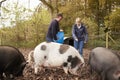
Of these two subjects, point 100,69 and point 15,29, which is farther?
point 15,29

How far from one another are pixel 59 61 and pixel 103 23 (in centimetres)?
1314

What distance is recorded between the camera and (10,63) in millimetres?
9391

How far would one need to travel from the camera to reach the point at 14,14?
23062mm

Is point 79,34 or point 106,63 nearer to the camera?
point 106,63

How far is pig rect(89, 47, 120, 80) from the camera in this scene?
8222mm

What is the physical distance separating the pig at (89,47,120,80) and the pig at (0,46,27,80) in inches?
79.6

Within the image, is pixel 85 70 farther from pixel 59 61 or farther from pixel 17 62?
pixel 17 62

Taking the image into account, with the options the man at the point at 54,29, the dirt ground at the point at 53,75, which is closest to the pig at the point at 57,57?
the dirt ground at the point at 53,75

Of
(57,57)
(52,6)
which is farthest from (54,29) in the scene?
(52,6)

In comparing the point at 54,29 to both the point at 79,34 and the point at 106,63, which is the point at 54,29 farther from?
the point at 106,63

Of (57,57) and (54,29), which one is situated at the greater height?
(54,29)

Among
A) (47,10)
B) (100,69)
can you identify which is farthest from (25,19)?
(100,69)

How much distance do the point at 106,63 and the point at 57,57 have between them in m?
2.02

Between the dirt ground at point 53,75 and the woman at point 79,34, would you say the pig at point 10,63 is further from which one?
the woman at point 79,34
